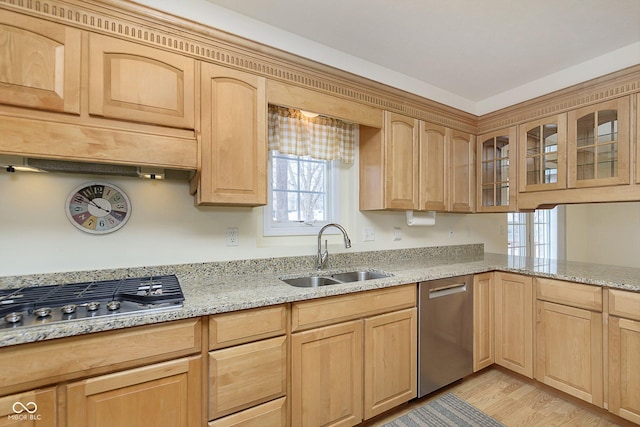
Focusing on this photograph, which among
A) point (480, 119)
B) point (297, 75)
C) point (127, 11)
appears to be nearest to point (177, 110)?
point (127, 11)

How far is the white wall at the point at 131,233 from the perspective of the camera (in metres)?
1.43

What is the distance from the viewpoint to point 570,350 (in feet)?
6.49

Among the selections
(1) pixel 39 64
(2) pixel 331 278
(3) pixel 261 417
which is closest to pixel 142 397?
(3) pixel 261 417

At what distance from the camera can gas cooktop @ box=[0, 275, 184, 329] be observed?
1.05 metres

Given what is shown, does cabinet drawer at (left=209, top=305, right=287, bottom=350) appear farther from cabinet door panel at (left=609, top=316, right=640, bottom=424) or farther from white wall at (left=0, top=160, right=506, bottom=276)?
cabinet door panel at (left=609, top=316, right=640, bottom=424)

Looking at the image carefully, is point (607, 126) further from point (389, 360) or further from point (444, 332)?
point (389, 360)

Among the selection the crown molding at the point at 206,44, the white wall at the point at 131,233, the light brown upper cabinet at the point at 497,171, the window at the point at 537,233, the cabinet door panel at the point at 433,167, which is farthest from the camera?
the window at the point at 537,233

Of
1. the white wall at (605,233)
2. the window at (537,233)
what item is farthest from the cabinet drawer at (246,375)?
the white wall at (605,233)

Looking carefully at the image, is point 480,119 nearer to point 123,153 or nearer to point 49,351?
point 123,153

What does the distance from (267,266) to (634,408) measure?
2.35m

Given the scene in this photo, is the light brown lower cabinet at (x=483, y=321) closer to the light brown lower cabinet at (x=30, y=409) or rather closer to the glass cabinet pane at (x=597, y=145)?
the glass cabinet pane at (x=597, y=145)

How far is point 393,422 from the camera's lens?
184 cm

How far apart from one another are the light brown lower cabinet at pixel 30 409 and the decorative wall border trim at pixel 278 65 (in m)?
1.48

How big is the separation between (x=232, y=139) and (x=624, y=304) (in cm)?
249
